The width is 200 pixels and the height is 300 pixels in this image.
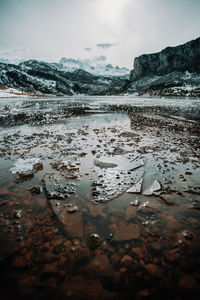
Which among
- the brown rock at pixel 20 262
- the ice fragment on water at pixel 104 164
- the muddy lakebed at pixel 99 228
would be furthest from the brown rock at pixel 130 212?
the ice fragment on water at pixel 104 164

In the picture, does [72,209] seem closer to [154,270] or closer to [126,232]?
[126,232]

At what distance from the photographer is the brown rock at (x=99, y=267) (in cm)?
276

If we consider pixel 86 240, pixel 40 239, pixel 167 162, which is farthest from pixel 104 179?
pixel 167 162

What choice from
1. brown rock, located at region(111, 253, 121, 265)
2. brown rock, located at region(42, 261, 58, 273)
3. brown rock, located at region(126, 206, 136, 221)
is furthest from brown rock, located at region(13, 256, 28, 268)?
brown rock, located at region(126, 206, 136, 221)

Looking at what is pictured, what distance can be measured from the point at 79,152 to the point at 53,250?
19.2 feet

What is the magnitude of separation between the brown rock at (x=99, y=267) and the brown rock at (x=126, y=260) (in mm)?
296

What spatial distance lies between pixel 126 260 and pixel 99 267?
589mm

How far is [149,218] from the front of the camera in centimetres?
404

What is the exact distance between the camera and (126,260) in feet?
9.91

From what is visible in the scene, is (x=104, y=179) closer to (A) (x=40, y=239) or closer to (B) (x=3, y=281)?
(A) (x=40, y=239)

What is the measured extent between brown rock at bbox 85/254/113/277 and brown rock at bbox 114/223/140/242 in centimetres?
56

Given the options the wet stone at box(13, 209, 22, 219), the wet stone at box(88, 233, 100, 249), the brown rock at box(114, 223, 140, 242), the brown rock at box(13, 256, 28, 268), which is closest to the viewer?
the brown rock at box(13, 256, 28, 268)

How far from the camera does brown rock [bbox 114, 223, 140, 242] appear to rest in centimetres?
349

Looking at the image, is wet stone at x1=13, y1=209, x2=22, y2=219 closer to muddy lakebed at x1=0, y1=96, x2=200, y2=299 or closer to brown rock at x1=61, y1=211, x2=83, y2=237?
muddy lakebed at x1=0, y1=96, x2=200, y2=299
